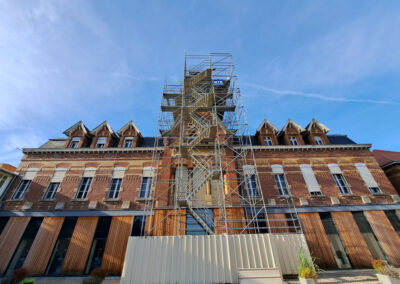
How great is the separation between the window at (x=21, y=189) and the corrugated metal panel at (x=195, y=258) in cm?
1151

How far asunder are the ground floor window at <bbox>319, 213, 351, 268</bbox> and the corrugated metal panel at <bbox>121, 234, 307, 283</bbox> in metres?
6.70

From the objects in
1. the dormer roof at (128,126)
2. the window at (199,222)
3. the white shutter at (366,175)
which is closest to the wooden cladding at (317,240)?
the white shutter at (366,175)

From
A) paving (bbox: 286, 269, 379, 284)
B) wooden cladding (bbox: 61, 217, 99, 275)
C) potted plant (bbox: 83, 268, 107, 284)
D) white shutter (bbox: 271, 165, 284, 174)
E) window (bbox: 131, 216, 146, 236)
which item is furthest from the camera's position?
white shutter (bbox: 271, 165, 284, 174)

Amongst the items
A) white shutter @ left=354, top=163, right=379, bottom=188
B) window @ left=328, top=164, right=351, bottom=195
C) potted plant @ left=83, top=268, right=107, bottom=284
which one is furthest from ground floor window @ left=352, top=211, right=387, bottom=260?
potted plant @ left=83, top=268, right=107, bottom=284

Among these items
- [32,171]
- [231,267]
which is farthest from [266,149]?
[32,171]

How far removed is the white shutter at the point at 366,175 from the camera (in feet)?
45.8

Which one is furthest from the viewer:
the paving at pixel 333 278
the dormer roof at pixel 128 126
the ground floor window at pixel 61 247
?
the dormer roof at pixel 128 126

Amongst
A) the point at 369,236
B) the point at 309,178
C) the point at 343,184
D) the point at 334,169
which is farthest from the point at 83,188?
the point at 369,236

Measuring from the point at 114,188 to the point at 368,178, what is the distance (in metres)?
20.6

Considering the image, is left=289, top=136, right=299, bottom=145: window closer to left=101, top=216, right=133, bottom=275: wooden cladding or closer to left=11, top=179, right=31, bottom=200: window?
left=101, top=216, right=133, bottom=275: wooden cladding

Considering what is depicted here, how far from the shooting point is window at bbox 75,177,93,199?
13320 millimetres

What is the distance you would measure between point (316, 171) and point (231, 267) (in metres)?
11.2

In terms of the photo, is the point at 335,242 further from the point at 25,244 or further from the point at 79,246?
the point at 25,244

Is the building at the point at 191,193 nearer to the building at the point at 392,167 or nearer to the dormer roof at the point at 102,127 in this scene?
the dormer roof at the point at 102,127
